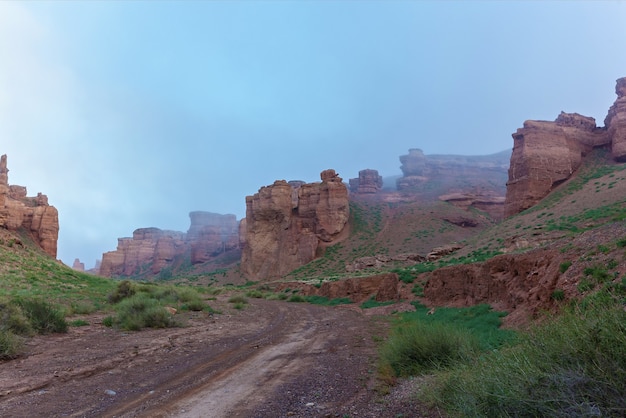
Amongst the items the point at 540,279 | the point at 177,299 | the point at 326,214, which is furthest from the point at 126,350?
the point at 326,214

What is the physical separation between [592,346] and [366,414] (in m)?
3.34

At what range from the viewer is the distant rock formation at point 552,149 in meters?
44.3

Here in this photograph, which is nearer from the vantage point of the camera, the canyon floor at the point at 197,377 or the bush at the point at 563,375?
the bush at the point at 563,375

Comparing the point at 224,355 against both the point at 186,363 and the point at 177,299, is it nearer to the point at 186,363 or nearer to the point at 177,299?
the point at 186,363

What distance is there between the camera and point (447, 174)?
128 m

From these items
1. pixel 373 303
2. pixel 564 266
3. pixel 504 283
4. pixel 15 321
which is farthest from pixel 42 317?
pixel 373 303

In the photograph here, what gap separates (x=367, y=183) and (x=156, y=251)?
67030 millimetres

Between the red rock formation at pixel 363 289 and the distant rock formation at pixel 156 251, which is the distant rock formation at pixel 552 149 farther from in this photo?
the distant rock formation at pixel 156 251

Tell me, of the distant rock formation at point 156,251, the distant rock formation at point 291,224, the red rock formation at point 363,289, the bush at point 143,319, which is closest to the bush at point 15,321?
the bush at point 143,319

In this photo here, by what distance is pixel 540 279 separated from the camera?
11945 mm

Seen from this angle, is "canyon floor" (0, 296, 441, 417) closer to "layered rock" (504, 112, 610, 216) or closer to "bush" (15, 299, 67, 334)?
"bush" (15, 299, 67, 334)

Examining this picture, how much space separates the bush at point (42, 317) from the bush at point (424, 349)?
11.2m

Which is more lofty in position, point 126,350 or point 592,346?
point 592,346

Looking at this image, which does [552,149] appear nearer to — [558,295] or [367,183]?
[558,295]
